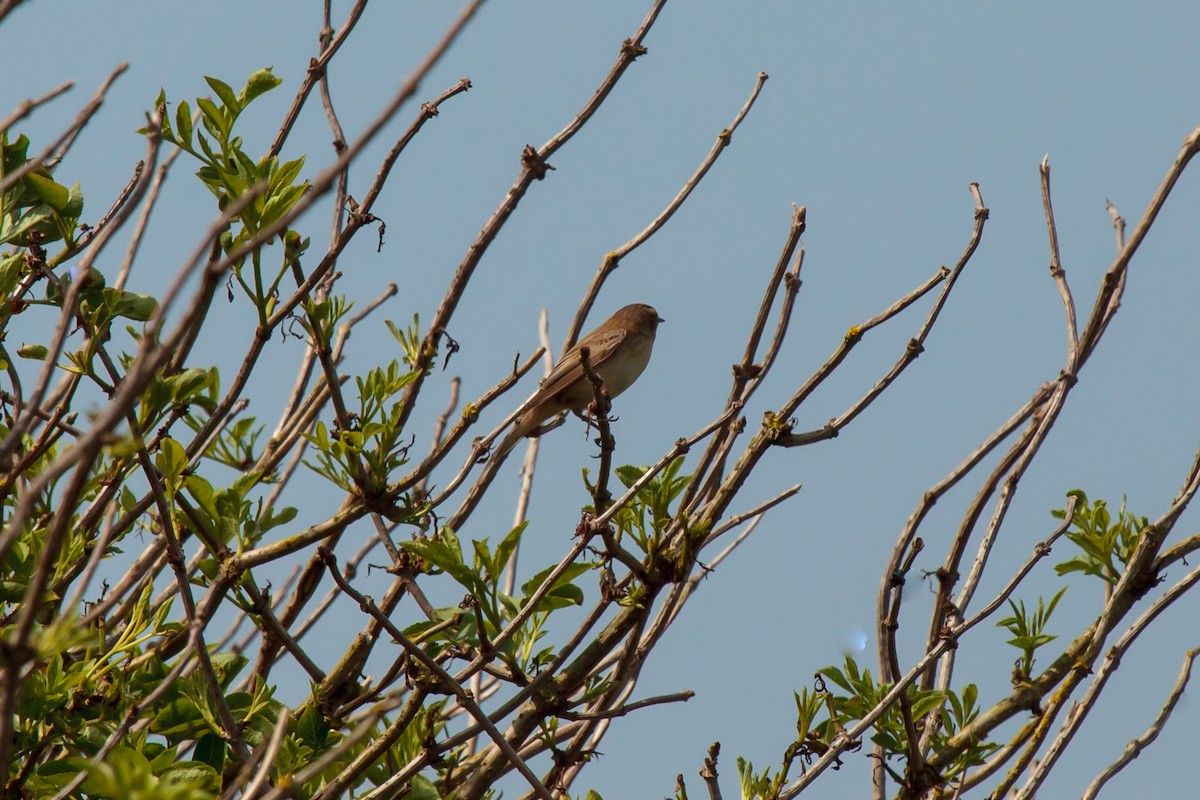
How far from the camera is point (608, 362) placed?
784 centimetres

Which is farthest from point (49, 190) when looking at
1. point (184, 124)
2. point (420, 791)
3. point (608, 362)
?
point (608, 362)

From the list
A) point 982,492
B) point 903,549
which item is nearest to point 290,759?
point 903,549

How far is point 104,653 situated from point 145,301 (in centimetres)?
97

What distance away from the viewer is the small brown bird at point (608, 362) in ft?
21.8

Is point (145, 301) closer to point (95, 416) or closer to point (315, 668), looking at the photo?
point (315, 668)

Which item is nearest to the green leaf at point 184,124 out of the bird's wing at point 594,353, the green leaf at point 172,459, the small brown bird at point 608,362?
the green leaf at point 172,459

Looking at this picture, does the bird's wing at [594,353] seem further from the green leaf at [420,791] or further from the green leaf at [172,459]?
the green leaf at [172,459]

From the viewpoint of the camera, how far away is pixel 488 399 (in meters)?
4.13

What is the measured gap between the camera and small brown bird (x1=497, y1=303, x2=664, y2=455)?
6.64 m

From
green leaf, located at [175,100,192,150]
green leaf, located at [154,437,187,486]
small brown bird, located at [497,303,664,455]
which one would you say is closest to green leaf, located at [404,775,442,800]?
green leaf, located at [154,437,187,486]

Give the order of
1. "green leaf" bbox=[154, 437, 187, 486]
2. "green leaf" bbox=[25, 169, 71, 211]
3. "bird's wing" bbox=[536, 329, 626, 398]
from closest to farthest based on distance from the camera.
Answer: "green leaf" bbox=[154, 437, 187, 486] → "green leaf" bbox=[25, 169, 71, 211] → "bird's wing" bbox=[536, 329, 626, 398]

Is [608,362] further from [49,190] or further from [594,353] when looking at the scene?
[49,190]

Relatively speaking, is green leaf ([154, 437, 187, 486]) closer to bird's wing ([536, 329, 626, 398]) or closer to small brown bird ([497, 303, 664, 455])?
small brown bird ([497, 303, 664, 455])

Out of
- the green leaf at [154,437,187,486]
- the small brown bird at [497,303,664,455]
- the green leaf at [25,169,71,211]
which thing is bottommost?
the green leaf at [154,437,187,486]
